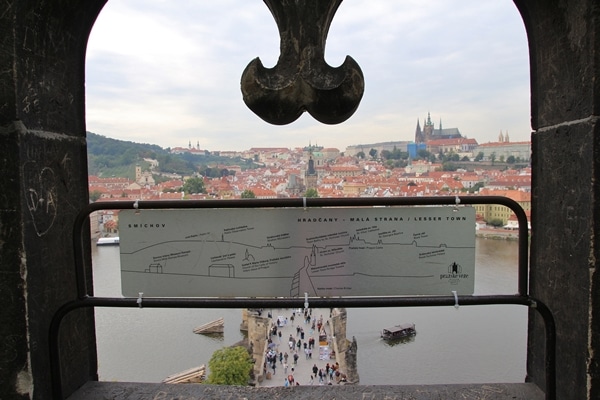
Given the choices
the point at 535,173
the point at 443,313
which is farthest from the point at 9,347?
the point at 443,313

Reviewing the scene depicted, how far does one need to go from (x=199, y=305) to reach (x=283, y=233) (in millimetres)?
230

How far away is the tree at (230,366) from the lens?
11102 mm

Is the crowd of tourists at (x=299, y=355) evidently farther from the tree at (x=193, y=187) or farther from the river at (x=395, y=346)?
the tree at (x=193, y=187)

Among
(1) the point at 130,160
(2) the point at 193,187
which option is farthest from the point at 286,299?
(1) the point at 130,160

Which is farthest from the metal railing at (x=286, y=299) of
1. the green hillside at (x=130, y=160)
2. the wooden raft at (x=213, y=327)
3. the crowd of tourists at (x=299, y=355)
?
the wooden raft at (x=213, y=327)

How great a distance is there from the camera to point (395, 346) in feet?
49.0

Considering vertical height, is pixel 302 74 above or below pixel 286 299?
above

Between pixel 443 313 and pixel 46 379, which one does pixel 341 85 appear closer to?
pixel 46 379

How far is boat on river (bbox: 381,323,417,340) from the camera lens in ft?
49.2

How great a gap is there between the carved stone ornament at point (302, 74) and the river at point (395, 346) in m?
10.4

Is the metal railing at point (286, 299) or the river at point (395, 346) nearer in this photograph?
the metal railing at point (286, 299)

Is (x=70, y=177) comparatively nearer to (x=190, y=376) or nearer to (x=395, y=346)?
(x=190, y=376)

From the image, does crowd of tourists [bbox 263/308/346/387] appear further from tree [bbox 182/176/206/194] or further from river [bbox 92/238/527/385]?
tree [bbox 182/176/206/194]

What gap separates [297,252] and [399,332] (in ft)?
48.6
